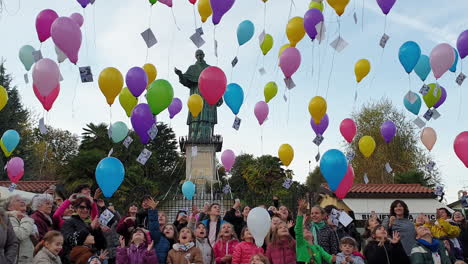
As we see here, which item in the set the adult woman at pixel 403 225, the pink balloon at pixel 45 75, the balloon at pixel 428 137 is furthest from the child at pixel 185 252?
the balloon at pixel 428 137

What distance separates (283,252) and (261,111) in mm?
5863

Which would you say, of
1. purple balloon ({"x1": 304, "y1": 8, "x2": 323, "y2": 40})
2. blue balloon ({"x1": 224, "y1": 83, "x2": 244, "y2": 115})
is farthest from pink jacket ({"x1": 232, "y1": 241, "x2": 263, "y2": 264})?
purple balloon ({"x1": 304, "y1": 8, "x2": 323, "y2": 40})

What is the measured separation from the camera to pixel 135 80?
8.44m

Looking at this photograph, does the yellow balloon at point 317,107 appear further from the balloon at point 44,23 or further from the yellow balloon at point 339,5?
the balloon at point 44,23

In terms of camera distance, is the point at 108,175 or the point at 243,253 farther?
the point at 108,175

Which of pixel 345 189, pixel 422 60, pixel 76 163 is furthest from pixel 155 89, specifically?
pixel 76 163

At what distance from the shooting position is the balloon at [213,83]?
8140mm

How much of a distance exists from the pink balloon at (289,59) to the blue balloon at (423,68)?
106 inches

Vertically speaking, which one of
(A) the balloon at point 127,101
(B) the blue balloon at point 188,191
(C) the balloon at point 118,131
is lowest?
(B) the blue balloon at point 188,191

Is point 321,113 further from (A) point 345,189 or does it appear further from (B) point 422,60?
(B) point 422,60

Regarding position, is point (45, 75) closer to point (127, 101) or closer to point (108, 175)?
point (108, 175)

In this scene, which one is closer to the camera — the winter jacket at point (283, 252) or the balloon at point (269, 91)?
the winter jacket at point (283, 252)

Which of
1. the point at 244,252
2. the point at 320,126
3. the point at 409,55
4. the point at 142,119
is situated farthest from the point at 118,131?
the point at 409,55

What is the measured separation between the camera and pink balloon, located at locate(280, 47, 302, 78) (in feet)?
30.1
